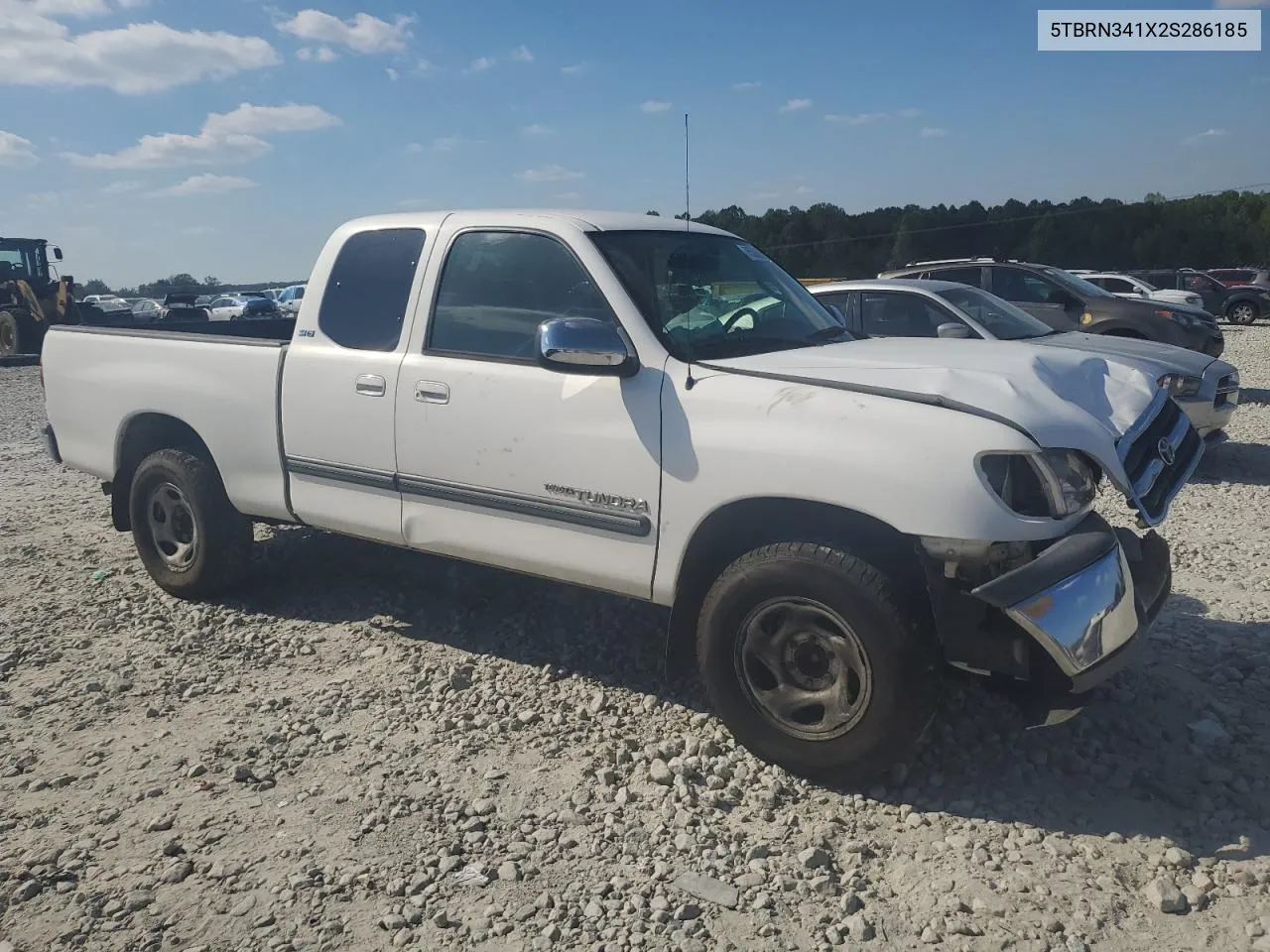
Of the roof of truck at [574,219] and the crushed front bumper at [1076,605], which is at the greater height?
the roof of truck at [574,219]

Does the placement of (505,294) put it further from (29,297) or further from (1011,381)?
(29,297)

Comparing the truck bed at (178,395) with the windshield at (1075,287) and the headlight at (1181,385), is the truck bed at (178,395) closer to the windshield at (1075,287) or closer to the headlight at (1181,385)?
the headlight at (1181,385)

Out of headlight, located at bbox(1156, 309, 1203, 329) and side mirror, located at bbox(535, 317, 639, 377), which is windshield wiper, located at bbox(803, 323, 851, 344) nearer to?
side mirror, located at bbox(535, 317, 639, 377)

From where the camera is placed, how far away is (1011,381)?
3.33m

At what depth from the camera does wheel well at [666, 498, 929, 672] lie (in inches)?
129

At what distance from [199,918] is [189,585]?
9.27 ft

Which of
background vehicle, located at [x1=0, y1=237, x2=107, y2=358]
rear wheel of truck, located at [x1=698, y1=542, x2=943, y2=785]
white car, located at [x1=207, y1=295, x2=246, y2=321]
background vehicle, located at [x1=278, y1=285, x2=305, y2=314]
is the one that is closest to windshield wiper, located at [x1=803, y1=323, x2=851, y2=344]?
rear wheel of truck, located at [x1=698, y1=542, x2=943, y2=785]

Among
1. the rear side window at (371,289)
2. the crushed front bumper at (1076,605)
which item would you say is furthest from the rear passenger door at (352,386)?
the crushed front bumper at (1076,605)

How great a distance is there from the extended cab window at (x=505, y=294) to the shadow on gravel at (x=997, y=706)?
58.9 inches

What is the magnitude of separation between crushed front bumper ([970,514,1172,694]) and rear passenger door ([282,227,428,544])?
266 centimetres

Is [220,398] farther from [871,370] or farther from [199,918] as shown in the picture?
[871,370]

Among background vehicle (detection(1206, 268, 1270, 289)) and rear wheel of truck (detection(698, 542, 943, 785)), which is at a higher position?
background vehicle (detection(1206, 268, 1270, 289))

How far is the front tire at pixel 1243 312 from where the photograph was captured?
2666 cm

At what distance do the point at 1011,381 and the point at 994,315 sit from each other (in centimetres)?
602
